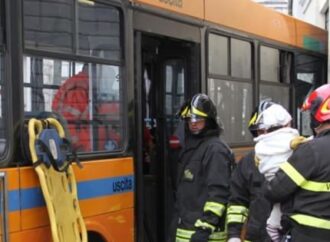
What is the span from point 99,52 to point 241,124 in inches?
104

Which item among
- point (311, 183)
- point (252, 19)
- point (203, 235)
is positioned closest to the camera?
point (311, 183)

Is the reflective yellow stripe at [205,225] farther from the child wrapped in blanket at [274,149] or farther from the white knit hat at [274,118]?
the white knit hat at [274,118]

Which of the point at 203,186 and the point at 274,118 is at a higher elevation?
the point at 274,118

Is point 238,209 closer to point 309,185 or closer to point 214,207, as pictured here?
point 214,207

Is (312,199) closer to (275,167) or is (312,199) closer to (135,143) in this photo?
(275,167)

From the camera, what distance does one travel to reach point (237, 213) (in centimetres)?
432

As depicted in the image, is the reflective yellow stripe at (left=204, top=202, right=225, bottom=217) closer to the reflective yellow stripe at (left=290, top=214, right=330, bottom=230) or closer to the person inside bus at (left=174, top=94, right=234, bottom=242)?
the person inside bus at (left=174, top=94, right=234, bottom=242)

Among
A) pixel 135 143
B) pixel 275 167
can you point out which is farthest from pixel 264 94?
pixel 275 167

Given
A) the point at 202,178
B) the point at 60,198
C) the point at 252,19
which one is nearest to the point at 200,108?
the point at 202,178

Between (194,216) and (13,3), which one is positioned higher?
(13,3)

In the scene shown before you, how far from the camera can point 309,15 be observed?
17875mm

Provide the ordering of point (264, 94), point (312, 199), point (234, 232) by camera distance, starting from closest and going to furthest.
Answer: point (312, 199) < point (234, 232) < point (264, 94)

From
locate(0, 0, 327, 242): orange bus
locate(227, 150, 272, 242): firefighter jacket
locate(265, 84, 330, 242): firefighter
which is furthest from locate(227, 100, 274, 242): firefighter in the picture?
locate(0, 0, 327, 242): orange bus

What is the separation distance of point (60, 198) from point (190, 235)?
3.40 feet
